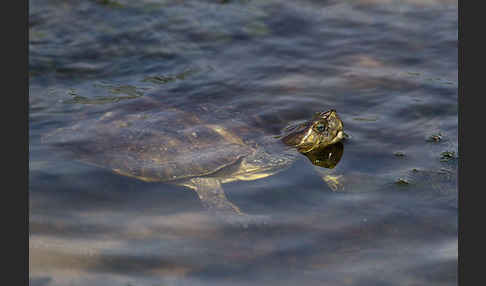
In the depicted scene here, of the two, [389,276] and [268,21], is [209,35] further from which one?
[389,276]

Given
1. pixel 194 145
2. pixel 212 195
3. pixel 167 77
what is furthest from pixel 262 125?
pixel 167 77

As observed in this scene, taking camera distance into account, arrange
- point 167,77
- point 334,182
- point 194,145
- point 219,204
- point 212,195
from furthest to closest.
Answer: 1. point 167,77
2. point 194,145
3. point 334,182
4. point 212,195
5. point 219,204

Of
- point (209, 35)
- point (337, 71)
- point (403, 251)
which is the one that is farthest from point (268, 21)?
point (403, 251)

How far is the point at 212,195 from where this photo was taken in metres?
4.88

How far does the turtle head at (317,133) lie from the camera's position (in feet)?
18.3

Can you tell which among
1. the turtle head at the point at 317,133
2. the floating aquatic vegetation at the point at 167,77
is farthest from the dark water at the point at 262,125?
the turtle head at the point at 317,133

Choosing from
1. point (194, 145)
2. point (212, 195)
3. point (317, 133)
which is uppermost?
point (317, 133)

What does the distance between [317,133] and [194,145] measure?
1.25 metres

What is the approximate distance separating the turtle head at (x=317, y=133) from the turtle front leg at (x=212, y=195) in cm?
99

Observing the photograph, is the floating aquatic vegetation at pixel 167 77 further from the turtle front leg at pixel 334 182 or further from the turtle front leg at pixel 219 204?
the turtle front leg at pixel 334 182

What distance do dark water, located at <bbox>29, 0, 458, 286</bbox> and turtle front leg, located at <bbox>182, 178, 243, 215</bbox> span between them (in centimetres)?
11

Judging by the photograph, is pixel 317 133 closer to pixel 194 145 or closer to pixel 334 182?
pixel 334 182

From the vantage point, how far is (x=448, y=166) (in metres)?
5.22

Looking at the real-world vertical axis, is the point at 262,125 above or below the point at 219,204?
above
